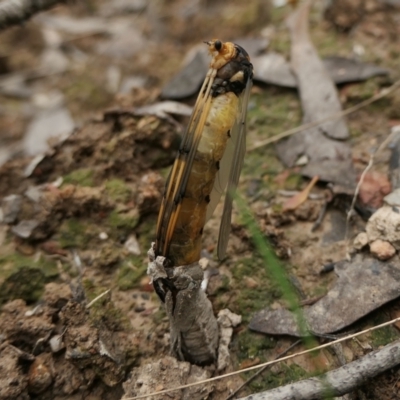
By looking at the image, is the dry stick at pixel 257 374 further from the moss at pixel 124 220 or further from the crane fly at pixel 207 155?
the moss at pixel 124 220

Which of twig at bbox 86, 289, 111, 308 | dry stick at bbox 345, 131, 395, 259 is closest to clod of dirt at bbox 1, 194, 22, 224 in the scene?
twig at bbox 86, 289, 111, 308

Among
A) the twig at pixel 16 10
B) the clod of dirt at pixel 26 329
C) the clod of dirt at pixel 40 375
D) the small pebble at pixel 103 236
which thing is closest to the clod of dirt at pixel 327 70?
the small pebble at pixel 103 236

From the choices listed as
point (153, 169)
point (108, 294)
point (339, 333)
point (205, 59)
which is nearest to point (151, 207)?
point (153, 169)

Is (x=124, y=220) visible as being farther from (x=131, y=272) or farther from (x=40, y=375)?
(x=40, y=375)

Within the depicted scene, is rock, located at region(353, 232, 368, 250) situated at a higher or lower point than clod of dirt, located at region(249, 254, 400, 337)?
higher

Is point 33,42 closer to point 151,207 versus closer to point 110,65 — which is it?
point 110,65

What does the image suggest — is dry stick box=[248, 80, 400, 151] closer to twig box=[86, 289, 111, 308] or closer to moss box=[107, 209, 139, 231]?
moss box=[107, 209, 139, 231]
